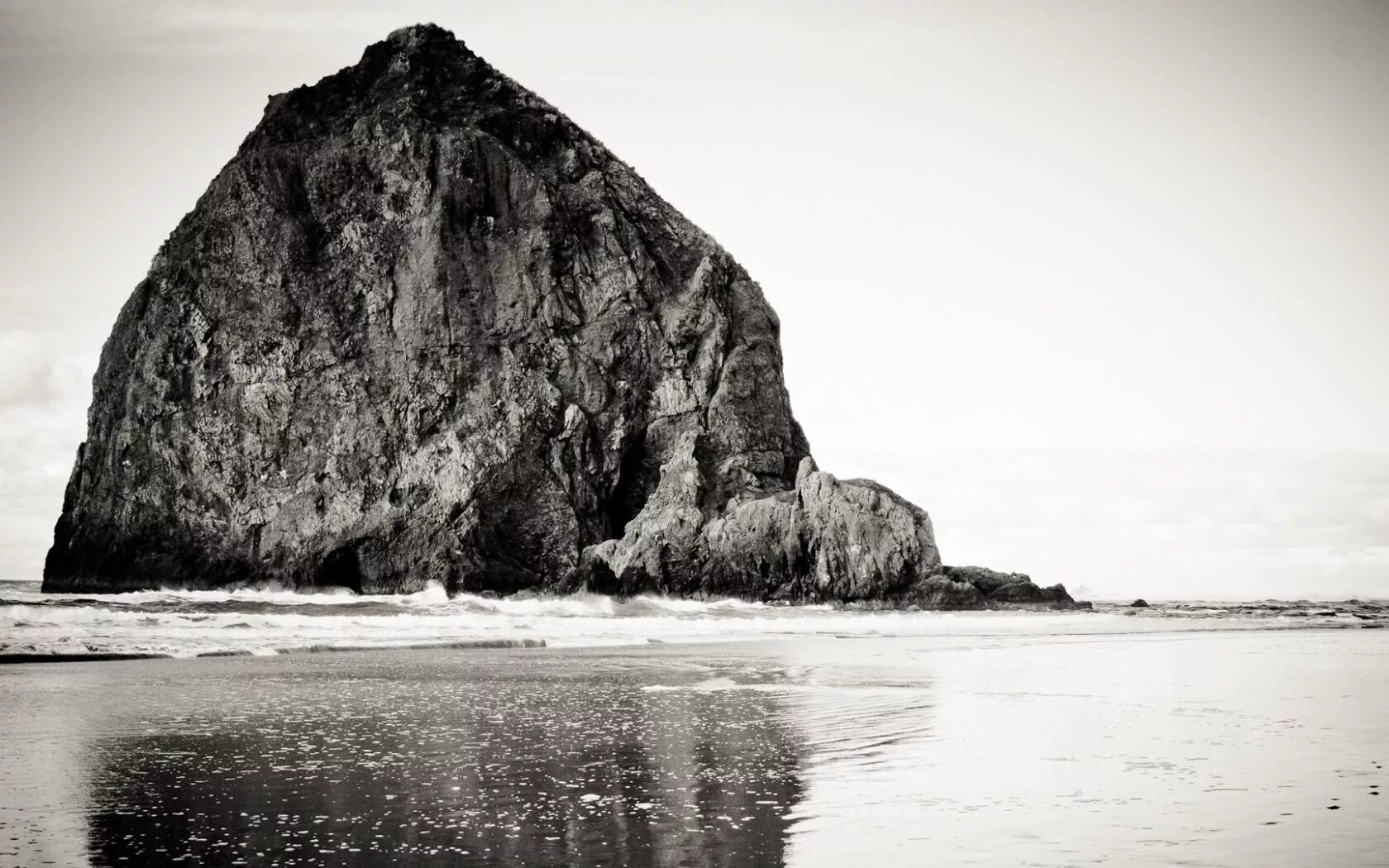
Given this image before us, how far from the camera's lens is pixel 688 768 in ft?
29.8

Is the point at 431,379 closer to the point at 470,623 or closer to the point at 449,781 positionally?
the point at 470,623

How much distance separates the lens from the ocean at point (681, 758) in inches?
263

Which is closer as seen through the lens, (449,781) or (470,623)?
(449,781)

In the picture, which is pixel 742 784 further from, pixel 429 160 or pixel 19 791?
pixel 429 160

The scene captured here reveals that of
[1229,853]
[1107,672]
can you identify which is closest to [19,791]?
[1229,853]

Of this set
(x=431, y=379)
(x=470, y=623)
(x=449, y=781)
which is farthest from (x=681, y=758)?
(x=431, y=379)

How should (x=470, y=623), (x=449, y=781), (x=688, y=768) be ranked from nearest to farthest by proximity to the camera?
(x=449, y=781), (x=688, y=768), (x=470, y=623)

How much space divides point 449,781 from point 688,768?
1.81m

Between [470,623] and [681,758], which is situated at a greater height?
[470,623]

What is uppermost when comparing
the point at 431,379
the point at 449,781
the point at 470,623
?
the point at 431,379

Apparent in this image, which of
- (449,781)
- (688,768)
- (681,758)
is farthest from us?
(681,758)

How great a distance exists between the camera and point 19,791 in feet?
26.6

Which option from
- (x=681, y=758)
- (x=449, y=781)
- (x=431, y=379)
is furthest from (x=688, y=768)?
(x=431, y=379)

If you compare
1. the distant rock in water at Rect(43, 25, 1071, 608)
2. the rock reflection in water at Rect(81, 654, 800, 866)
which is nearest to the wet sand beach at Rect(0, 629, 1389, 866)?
the rock reflection in water at Rect(81, 654, 800, 866)
